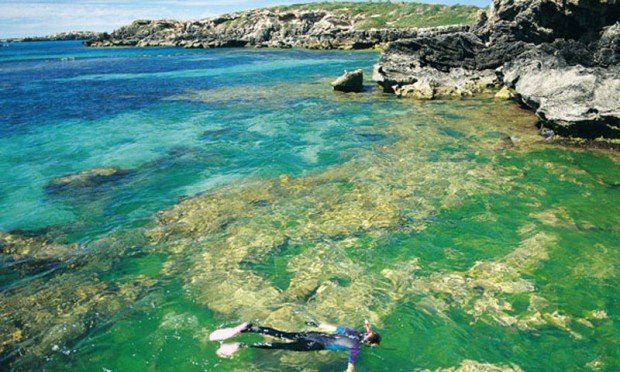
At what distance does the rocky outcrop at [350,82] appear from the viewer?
3616 centimetres

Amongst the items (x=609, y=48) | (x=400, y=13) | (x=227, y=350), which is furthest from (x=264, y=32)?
(x=227, y=350)

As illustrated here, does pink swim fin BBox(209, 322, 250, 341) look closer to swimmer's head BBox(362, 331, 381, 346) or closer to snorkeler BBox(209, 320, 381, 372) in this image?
snorkeler BBox(209, 320, 381, 372)

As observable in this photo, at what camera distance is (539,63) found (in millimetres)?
23750

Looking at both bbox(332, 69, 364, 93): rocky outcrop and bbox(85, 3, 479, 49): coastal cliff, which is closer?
bbox(332, 69, 364, 93): rocky outcrop

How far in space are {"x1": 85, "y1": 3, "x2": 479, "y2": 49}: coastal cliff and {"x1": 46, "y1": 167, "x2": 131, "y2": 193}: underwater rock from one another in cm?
7871

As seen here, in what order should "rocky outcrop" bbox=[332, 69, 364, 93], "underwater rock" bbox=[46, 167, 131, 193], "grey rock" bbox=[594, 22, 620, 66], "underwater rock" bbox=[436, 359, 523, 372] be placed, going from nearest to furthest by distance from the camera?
"underwater rock" bbox=[436, 359, 523, 372] < "underwater rock" bbox=[46, 167, 131, 193] < "grey rock" bbox=[594, 22, 620, 66] < "rocky outcrop" bbox=[332, 69, 364, 93]

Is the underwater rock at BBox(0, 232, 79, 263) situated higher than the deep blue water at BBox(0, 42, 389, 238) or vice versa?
the deep blue water at BBox(0, 42, 389, 238)

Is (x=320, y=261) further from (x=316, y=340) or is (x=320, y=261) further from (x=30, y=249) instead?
(x=30, y=249)

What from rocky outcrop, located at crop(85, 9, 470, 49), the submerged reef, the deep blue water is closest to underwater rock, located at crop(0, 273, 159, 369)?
the submerged reef

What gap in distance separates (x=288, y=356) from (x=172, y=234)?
6507 mm

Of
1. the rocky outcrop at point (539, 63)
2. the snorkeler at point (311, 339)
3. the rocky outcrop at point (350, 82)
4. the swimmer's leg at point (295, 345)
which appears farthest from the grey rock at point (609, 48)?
the swimmer's leg at point (295, 345)

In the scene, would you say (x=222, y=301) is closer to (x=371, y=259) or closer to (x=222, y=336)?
(x=222, y=336)

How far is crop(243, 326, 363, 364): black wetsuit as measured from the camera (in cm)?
806

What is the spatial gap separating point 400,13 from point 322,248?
127 metres
